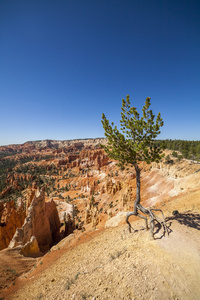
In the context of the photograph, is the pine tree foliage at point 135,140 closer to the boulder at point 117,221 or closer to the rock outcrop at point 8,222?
the boulder at point 117,221

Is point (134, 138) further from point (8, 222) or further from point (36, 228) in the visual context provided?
point (8, 222)

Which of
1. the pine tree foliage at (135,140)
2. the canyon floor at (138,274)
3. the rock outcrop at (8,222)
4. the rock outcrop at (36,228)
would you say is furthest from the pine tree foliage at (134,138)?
the rock outcrop at (8,222)

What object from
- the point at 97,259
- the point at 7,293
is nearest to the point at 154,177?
the point at 97,259

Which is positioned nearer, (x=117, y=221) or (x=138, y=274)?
(x=138, y=274)

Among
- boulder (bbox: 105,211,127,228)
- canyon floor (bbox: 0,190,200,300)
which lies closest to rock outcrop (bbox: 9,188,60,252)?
canyon floor (bbox: 0,190,200,300)

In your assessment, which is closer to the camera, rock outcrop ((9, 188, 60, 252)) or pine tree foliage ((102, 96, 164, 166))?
pine tree foliage ((102, 96, 164, 166))

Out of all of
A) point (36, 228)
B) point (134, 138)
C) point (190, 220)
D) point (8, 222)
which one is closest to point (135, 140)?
point (134, 138)

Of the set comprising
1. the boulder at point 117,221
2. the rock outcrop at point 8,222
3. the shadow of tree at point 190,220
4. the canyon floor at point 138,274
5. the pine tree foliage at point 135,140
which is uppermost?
the pine tree foliage at point 135,140

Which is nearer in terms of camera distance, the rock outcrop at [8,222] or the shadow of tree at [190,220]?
the shadow of tree at [190,220]

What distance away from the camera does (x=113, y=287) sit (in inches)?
174

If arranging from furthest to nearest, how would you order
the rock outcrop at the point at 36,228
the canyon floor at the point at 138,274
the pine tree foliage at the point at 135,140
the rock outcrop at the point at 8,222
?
the rock outcrop at the point at 8,222
the rock outcrop at the point at 36,228
the pine tree foliage at the point at 135,140
the canyon floor at the point at 138,274

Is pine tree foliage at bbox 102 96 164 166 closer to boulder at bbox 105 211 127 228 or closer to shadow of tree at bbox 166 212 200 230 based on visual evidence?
shadow of tree at bbox 166 212 200 230

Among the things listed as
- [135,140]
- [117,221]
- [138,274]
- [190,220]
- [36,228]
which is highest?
[135,140]

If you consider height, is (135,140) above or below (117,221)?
above
